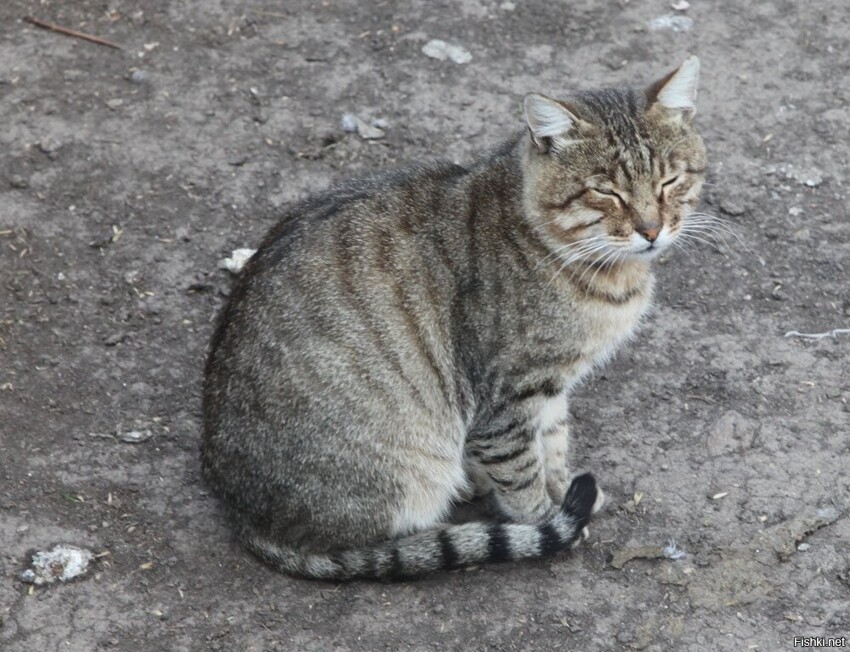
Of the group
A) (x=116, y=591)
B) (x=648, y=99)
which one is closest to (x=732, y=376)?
(x=648, y=99)

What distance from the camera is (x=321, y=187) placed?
22.7 ft

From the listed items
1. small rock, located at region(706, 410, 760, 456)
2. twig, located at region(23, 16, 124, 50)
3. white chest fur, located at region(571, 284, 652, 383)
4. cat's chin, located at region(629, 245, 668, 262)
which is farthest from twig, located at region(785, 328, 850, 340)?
twig, located at region(23, 16, 124, 50)

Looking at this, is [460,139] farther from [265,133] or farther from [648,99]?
[648,99]

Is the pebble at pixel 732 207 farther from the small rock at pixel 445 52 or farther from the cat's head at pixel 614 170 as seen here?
the small rock at pixel 445 52

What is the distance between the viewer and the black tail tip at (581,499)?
4938 millimetres

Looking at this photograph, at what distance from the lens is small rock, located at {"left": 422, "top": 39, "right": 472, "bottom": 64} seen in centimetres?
777

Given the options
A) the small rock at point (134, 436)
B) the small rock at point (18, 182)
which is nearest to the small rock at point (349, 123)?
the small rock at point (18, 182)

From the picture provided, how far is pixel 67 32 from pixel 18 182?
1619 mm

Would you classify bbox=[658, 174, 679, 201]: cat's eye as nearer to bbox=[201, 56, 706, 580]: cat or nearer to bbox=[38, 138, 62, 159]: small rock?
bbox=[201, 56, 706, 580]: cat

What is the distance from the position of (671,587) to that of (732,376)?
1387 millimetres

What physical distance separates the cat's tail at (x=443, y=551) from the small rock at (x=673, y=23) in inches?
169

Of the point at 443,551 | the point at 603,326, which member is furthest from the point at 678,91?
the point at 443,551

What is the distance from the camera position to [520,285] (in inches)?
192

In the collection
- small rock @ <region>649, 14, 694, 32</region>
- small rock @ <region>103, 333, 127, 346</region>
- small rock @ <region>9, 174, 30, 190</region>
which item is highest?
small rock @ <region>649, 14, 694, 32</region>
